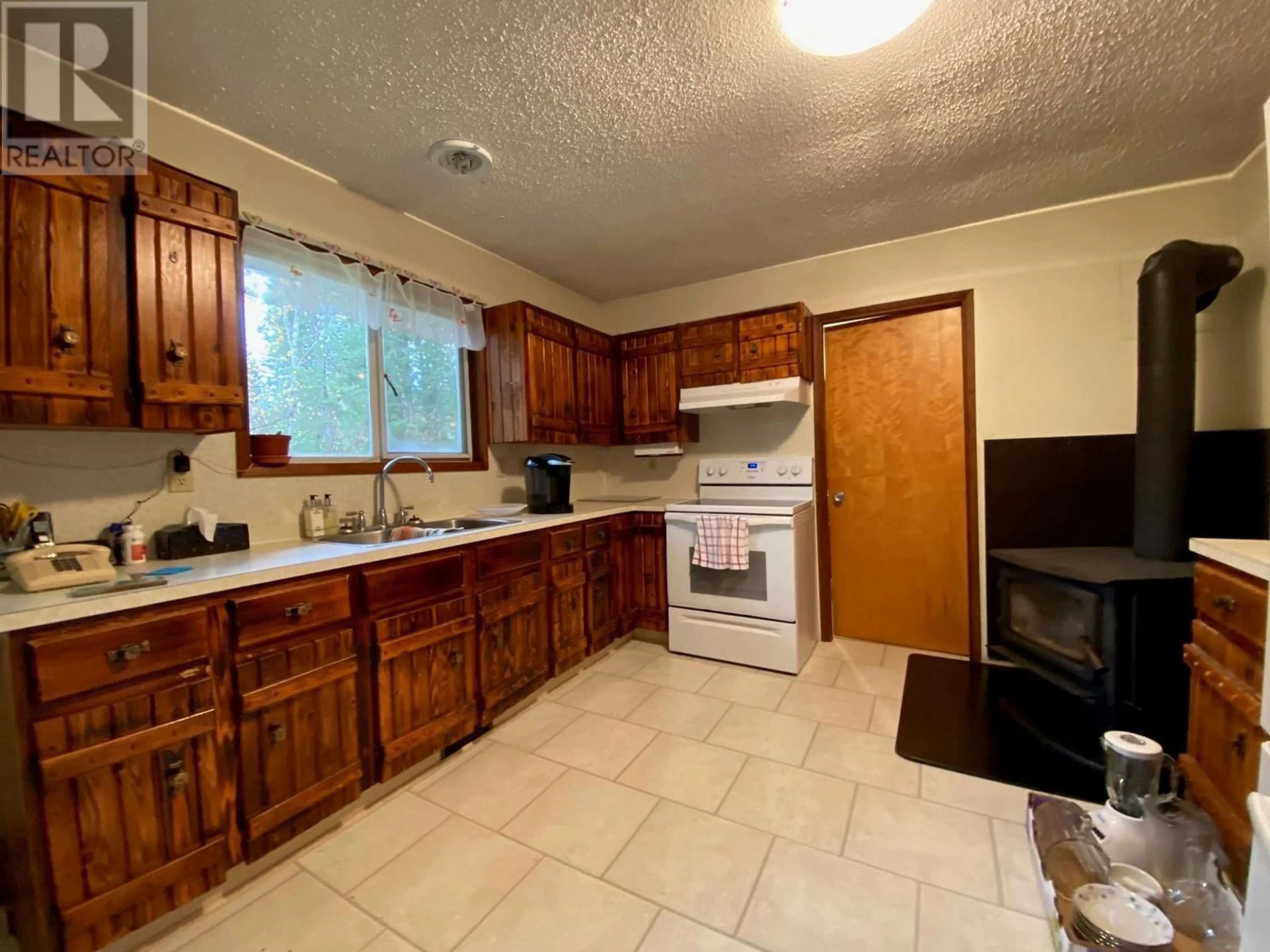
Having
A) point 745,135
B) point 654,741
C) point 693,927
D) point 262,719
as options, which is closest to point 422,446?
point 262,719

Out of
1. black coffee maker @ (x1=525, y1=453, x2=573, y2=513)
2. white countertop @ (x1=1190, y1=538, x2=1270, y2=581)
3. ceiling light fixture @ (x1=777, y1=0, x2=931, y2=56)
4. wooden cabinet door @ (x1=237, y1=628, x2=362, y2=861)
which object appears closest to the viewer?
white countertop @ (x1=1190, y1=538, x2=1270, y2=581)

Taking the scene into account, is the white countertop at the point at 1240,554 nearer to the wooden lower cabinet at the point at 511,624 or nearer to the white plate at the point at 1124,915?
the white plate at the point at 1124,915

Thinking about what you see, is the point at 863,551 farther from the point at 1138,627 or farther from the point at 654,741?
the point at 654,741

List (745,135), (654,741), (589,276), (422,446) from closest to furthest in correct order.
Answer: (745,135), (654,741), (422,446), (589,276)

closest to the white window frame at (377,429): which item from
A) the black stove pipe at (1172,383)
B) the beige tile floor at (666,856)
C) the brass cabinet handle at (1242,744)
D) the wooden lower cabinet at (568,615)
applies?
the wooden lower cabinet at (568,615)

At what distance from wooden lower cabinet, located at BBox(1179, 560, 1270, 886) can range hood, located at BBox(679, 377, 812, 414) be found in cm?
178

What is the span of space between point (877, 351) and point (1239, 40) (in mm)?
1638

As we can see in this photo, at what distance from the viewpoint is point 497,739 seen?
2.08 meters

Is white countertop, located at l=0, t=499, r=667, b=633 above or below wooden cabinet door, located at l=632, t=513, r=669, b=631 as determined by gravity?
above

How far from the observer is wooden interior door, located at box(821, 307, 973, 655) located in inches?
110

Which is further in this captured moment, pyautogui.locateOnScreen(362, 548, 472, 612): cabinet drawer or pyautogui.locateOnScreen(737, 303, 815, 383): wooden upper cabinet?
pyautogui.locateOnScreen(737, 303, 815, 383): wooden upper cabinet

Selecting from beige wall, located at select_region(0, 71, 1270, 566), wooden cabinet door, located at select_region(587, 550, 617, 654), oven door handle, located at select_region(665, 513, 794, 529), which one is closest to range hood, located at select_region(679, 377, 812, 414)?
beige wall, located at select_region(0, 71, 1270, 566)

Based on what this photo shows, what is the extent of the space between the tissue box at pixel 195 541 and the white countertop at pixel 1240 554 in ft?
9.62

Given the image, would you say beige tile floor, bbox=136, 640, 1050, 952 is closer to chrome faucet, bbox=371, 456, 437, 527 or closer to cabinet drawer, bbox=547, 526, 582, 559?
cabinet drawer, bbox=547, 526, 582, 559
